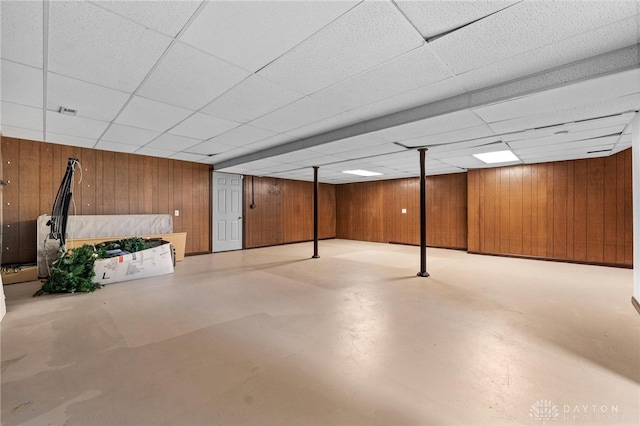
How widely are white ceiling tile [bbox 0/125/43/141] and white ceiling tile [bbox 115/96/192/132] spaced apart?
5.77 feet

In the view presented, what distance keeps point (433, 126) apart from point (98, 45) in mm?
3334

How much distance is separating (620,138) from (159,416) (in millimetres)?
6252

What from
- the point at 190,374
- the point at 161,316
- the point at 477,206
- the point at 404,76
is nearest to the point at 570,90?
the point at 404,76

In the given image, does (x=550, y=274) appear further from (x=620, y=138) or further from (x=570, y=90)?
(x=570, y=90)

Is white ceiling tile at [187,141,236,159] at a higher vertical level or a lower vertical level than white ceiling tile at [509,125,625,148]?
higher

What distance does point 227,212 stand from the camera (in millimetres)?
7605

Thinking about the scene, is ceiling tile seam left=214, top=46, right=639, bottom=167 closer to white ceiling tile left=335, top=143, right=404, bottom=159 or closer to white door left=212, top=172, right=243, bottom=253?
white ceiling tile left=335, top=143, right=404, bottom=159

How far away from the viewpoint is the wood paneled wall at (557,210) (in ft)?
17.4

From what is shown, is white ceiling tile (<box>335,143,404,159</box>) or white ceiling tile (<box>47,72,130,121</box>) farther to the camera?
white ceiling tile (<box>335,143,404,159</box>)

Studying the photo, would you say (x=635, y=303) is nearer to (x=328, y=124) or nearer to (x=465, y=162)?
(x=465, y=162)

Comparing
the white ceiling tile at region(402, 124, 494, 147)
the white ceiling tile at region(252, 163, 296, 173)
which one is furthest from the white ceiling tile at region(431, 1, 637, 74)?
the white ceiling tile at region(252, 163, 296, 173)

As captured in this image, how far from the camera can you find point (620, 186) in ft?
17.3

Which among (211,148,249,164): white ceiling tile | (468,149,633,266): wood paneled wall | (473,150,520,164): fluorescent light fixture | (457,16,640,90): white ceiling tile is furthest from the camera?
(211,148,249,164): white ceiling tile

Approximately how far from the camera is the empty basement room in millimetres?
1670
